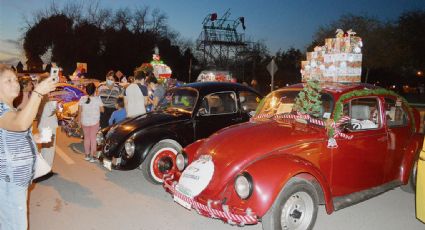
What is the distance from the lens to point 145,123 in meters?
6.50

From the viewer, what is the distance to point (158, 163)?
6.42 m

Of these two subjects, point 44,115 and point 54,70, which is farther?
point 44,115

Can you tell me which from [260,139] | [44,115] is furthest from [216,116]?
[44,115]

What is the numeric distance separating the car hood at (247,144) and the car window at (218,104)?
6.94 feet

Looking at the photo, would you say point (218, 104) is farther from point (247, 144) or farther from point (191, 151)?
point (247, 144)

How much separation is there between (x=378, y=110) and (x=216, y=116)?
2964mm

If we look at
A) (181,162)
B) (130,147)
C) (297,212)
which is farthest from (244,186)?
(130,147)

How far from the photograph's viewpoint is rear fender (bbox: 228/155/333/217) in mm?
3734

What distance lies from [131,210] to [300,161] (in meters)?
2.59

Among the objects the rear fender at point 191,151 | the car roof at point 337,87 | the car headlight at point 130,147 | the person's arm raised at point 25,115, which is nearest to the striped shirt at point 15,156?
the person's arm raised at point 25,115

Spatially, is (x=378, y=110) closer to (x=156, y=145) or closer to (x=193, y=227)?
(x=193, y=227)

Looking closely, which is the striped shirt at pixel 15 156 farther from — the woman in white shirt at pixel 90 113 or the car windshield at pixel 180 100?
the woman in white shirt at pixel 90 113

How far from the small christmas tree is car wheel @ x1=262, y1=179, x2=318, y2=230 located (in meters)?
1.18

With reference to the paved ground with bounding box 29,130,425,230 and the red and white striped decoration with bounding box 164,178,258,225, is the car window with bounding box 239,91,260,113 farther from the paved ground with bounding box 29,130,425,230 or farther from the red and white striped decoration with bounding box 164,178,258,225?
the red and white striped decoration with bounding box 164,178,258,225
